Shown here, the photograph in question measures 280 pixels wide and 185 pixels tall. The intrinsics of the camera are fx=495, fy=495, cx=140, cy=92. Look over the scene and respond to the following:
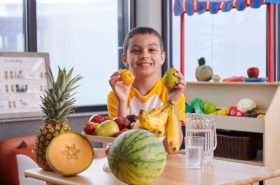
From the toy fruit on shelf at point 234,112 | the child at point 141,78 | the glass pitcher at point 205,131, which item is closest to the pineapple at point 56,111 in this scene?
the child at point 141,78

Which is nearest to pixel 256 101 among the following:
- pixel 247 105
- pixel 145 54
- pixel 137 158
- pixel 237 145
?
pixel 247 105

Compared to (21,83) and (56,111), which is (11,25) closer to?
(21,83)

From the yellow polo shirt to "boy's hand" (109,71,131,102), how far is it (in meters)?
0.31

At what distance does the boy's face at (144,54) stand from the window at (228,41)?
207 centimetres

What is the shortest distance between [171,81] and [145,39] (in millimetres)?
406

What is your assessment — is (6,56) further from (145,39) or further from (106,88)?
(145,39)

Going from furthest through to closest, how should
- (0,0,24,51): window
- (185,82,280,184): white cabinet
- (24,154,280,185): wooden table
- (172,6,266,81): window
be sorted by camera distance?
1. (172,6,266,81): window
2. (0,0,24,51): window
3. (185,82,280,184): white cabinet
4. (24,154,280,185): wooden table

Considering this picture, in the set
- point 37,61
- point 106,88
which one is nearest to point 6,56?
point 37,61

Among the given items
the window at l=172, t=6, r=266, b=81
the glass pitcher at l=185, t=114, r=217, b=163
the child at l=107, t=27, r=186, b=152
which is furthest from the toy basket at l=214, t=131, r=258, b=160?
the glass pitcher at l=185, t=114, r=217, b=163

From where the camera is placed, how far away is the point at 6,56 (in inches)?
139

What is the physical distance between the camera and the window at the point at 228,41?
163 inches

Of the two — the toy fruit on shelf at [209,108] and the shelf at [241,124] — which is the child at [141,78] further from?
the toy fruit on shelf at [209,108]

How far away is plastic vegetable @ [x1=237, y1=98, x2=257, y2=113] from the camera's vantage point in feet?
11.8

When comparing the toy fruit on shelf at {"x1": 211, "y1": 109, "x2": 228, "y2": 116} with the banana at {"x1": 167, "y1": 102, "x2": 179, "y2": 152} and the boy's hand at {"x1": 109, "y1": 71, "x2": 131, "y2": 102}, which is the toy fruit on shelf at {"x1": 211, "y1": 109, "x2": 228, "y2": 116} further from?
the banana at {"x1": 167, "y1": 102, "x2": 179, "y2": 152}
